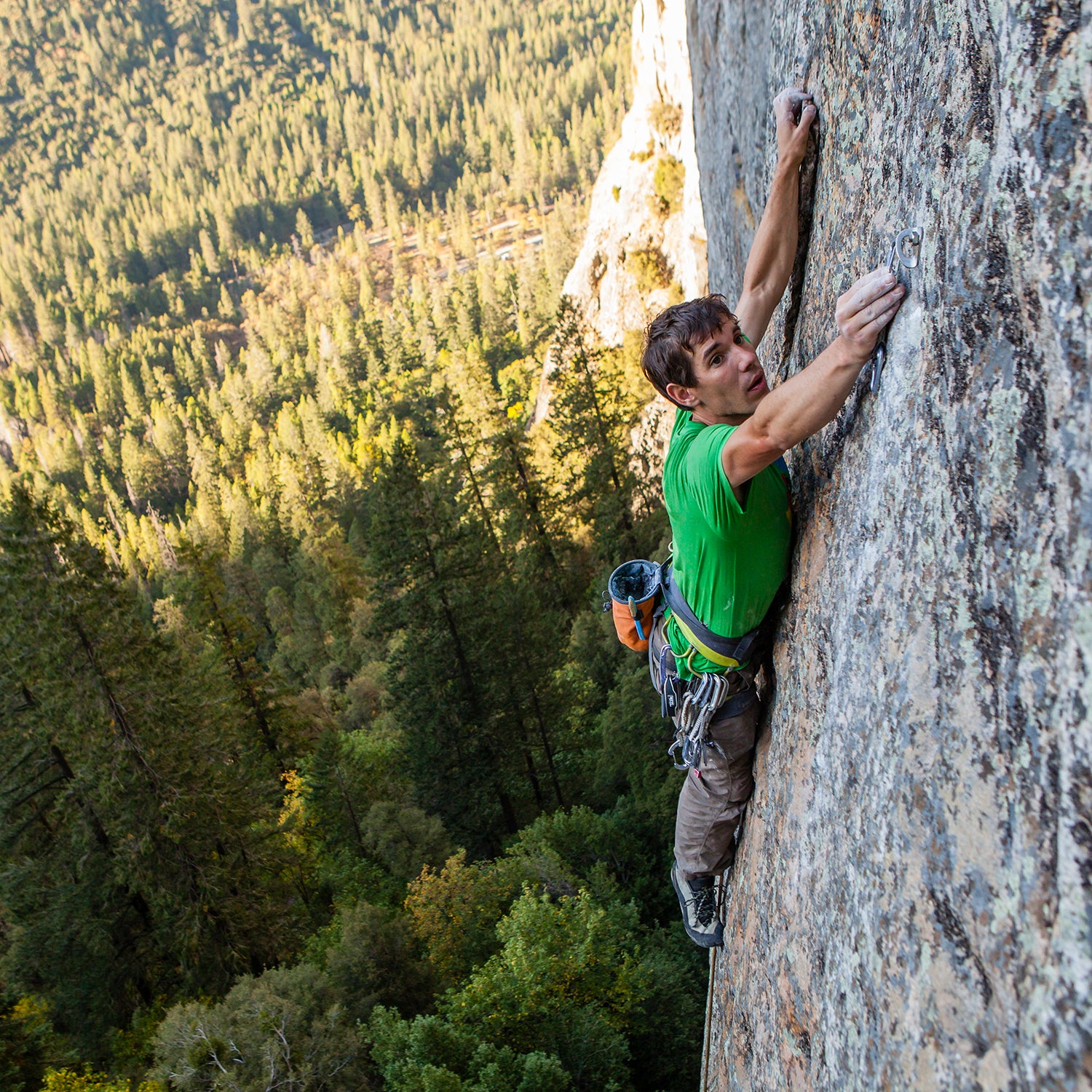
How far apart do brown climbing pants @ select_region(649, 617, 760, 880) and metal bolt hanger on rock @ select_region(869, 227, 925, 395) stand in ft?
5.88

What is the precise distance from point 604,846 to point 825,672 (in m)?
14.4

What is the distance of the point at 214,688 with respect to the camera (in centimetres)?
2120

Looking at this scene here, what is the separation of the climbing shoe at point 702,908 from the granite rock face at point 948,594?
3.78 feet

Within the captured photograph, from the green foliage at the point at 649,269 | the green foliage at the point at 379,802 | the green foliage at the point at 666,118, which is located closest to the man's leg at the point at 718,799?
the green foliage at the point at 379,802

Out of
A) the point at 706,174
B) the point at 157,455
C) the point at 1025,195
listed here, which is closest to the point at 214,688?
the point at 706,174

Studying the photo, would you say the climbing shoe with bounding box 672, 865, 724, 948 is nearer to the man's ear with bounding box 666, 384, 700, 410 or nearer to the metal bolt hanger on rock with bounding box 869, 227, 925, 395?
the man's ear with bounding box 666, 384, 700, 410

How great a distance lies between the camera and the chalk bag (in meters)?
4.42

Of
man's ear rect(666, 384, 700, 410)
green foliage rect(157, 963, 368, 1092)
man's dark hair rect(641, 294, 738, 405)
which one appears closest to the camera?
man's dark hair rect(641, 294, 738, 405)

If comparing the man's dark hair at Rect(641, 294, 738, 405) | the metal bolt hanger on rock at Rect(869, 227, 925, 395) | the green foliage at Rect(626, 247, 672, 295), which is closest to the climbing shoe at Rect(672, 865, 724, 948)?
the man's dark hair at Rect(641, 294, 738, 405)

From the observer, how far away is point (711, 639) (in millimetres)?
4023

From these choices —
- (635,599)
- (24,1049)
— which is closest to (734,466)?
(635,599)

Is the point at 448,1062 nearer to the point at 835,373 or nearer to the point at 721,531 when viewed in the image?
the point at 721,531

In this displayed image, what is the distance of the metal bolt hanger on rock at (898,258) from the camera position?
2.81 metres

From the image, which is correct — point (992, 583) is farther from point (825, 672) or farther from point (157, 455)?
point (157, 455)
